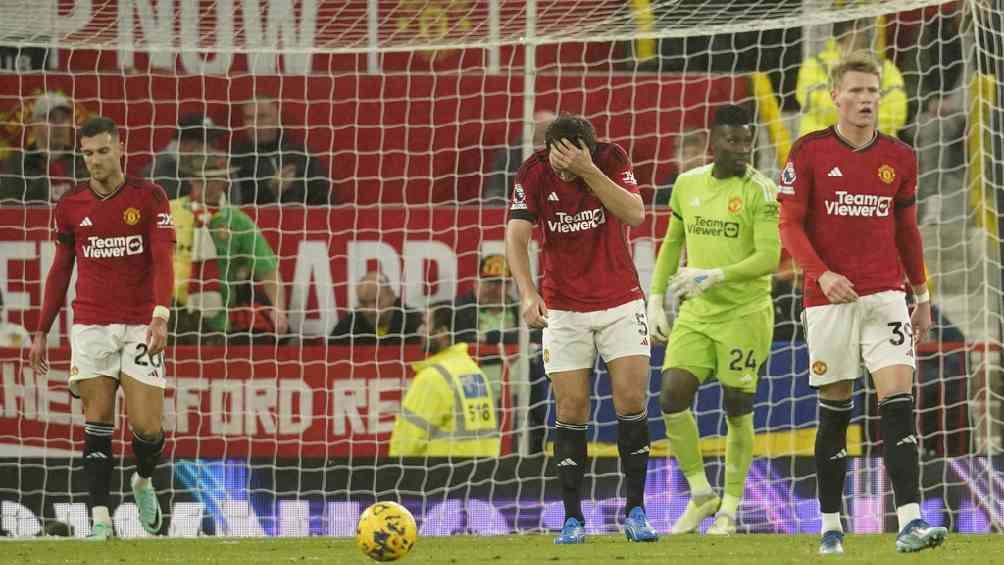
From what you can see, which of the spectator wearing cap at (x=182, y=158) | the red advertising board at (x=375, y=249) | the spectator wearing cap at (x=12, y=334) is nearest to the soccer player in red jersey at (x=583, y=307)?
the red advertising board at (x=375, y=249)

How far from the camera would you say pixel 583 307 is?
7.45m

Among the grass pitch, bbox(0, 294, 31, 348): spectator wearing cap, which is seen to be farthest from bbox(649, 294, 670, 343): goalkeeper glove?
bbox(0, 294, 31, 348): spectator wearing cap

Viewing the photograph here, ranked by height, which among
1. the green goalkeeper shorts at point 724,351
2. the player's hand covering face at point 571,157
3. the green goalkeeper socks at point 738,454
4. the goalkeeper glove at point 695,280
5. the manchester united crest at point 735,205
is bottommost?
the green goalkeeper socks at point 738,454

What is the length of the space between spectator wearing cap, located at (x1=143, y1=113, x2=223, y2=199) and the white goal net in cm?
2

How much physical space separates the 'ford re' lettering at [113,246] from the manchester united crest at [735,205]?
302cm

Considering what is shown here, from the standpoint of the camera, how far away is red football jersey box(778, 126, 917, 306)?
21.4ft

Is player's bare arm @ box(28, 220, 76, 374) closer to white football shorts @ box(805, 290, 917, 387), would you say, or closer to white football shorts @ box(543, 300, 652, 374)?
white football shorts @ box(543, 300, 652, 374)

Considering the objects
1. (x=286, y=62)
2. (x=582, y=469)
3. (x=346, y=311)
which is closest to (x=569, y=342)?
(x=582, y=469)

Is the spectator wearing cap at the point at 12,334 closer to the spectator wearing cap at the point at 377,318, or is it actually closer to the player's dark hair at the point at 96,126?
the spectator wearing cap at the point at 377,318

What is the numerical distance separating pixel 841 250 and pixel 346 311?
5.04m

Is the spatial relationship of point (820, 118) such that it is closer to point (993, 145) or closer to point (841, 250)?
point (993, 145)

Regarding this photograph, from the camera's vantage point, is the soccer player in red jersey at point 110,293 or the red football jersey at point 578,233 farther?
the soccer player in red jersey at point 110,293

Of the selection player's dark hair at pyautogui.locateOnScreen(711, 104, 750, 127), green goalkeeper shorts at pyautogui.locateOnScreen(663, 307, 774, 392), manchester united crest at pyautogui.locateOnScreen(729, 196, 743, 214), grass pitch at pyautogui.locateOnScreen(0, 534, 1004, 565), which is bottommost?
grass pitch at pyautogui.locateOnScreen(0, 534, 1004, 565)

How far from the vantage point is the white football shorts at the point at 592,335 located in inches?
293
